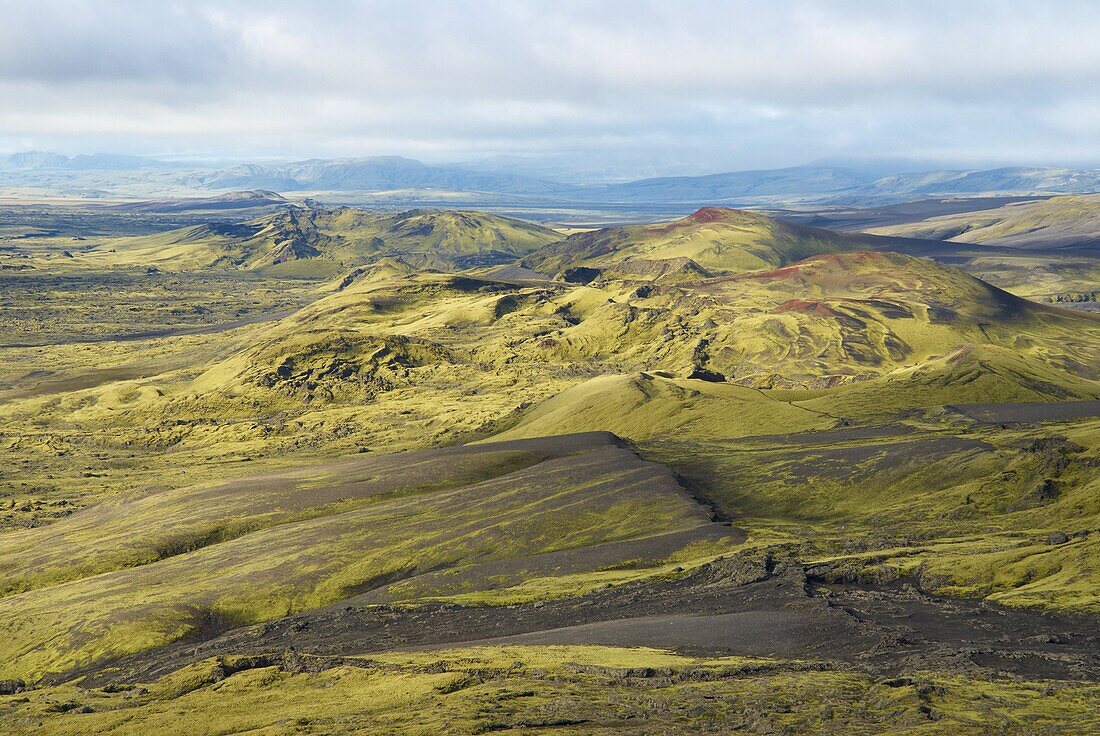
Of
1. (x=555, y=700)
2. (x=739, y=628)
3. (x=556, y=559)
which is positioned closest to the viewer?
(x=555, y=700)

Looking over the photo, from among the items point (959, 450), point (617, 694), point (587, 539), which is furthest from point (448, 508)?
point (959, 450)

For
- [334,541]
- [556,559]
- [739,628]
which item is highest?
[739,628]

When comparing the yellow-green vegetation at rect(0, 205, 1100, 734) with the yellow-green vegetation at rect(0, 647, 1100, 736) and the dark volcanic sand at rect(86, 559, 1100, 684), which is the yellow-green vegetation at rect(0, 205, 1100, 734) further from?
the dark volcanic sand at rect(86, 559, 1100, 684)

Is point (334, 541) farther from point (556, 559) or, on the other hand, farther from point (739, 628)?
point (739, 628)

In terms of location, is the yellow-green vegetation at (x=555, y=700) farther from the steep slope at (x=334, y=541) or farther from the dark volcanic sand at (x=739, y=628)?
the steep slope at (x=334, y=541)

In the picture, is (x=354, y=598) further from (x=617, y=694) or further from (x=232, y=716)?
(x=617, y=694)

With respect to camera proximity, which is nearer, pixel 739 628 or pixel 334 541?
pixel 739 628

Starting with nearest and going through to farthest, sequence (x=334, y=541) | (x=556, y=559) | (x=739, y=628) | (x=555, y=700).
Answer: (x=555, y=700)
(x=739, y=628)
(x=556, y=559)
(x=334, y=541)

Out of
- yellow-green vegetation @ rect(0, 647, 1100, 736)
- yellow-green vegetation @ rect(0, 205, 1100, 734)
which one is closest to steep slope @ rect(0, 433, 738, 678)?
yellow-green vegetation @ rect(0, 205, 1100, 734)

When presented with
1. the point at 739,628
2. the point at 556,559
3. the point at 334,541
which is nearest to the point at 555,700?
the point at 739,628
